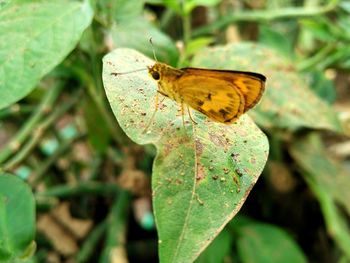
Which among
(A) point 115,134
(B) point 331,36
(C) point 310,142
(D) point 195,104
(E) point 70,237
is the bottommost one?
(E) point 70,237

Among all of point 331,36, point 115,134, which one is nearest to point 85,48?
point 115,134

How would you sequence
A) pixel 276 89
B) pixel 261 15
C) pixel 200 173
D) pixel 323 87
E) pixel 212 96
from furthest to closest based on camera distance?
pixel 323 87, pixel 261 15, pixel 276 89, pixel 212 96, pixel 200 173

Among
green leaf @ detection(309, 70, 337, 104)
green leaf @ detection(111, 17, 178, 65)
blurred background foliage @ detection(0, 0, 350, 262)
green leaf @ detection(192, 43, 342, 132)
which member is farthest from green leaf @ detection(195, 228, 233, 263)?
green leaf @ detection(309, 70, 337, 104)

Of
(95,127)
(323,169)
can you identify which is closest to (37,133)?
(95,127)

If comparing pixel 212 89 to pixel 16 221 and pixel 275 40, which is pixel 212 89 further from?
pixel 275 40

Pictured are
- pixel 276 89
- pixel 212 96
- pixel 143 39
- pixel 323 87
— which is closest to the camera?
pixel 212 96

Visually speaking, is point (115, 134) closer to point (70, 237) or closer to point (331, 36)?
point (70, 237)

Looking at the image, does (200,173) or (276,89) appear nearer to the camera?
(200,173)
